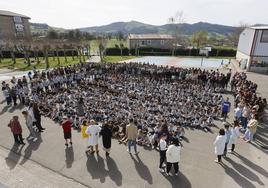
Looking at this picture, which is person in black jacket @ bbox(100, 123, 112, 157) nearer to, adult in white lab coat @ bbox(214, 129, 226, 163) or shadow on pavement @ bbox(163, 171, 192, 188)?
shadow on pavement @ bbox(163, 171, 192, 188)

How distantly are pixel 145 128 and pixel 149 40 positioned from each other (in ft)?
167

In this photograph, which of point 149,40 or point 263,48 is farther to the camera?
point 149,40

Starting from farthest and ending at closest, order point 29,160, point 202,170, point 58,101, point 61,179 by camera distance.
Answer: point 58,101, point 29,160, point 202,170, point 61,179

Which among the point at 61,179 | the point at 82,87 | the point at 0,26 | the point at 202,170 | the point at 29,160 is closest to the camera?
the point at 61,179

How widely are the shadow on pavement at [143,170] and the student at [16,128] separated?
17.6ft

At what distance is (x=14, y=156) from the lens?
26.8 ft

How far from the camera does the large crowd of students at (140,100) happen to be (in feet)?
33.7

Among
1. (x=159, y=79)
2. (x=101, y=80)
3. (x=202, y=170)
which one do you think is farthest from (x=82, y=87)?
(x=202, y=170)

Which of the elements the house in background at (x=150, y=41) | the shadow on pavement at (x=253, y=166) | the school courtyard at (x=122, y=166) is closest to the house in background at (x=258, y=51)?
the school courtyard at (x=122, y=166)

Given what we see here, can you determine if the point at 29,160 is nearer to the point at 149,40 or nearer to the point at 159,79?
the point at 159,79

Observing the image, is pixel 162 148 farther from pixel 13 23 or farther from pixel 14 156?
pixel 13 23

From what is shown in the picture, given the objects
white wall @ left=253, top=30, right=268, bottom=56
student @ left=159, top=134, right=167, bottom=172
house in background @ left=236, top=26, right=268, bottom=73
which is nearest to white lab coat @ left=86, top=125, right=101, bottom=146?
student @ left=159, top=134, right=167, bottom=172

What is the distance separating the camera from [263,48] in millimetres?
26531

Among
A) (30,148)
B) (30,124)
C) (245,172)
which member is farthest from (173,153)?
(30,124)
